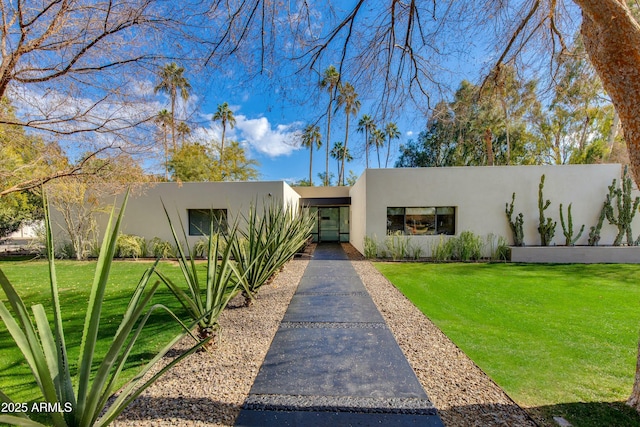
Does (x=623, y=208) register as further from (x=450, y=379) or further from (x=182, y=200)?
(x=182, y=200)

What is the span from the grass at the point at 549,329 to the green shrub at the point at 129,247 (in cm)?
1007

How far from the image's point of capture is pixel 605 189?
35.1 feet

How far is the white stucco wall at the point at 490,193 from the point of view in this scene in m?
10.7

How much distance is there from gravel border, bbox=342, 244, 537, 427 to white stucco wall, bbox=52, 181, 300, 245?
8218 millimetres

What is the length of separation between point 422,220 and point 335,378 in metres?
9.33

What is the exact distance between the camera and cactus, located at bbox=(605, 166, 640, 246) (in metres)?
10.3

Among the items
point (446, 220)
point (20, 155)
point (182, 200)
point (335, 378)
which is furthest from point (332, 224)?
point (335, 378)

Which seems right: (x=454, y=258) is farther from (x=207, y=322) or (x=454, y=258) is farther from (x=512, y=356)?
(x=207, y=322)

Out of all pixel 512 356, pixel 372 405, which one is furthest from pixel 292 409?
pixel 512 356

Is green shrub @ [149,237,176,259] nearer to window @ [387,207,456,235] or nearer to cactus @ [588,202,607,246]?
window @ [387,207,456,235]

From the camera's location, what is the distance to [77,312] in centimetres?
500

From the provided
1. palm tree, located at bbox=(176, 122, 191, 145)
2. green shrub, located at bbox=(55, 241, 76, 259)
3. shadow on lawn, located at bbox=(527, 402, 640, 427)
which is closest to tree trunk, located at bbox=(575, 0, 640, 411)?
shadow on lawn, located at bbox=(527, 402, 640, 427)

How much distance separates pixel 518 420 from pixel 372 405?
1167mm

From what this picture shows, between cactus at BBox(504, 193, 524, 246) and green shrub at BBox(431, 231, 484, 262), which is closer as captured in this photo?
green shrub at BBox(431, 231, 484, 262)
